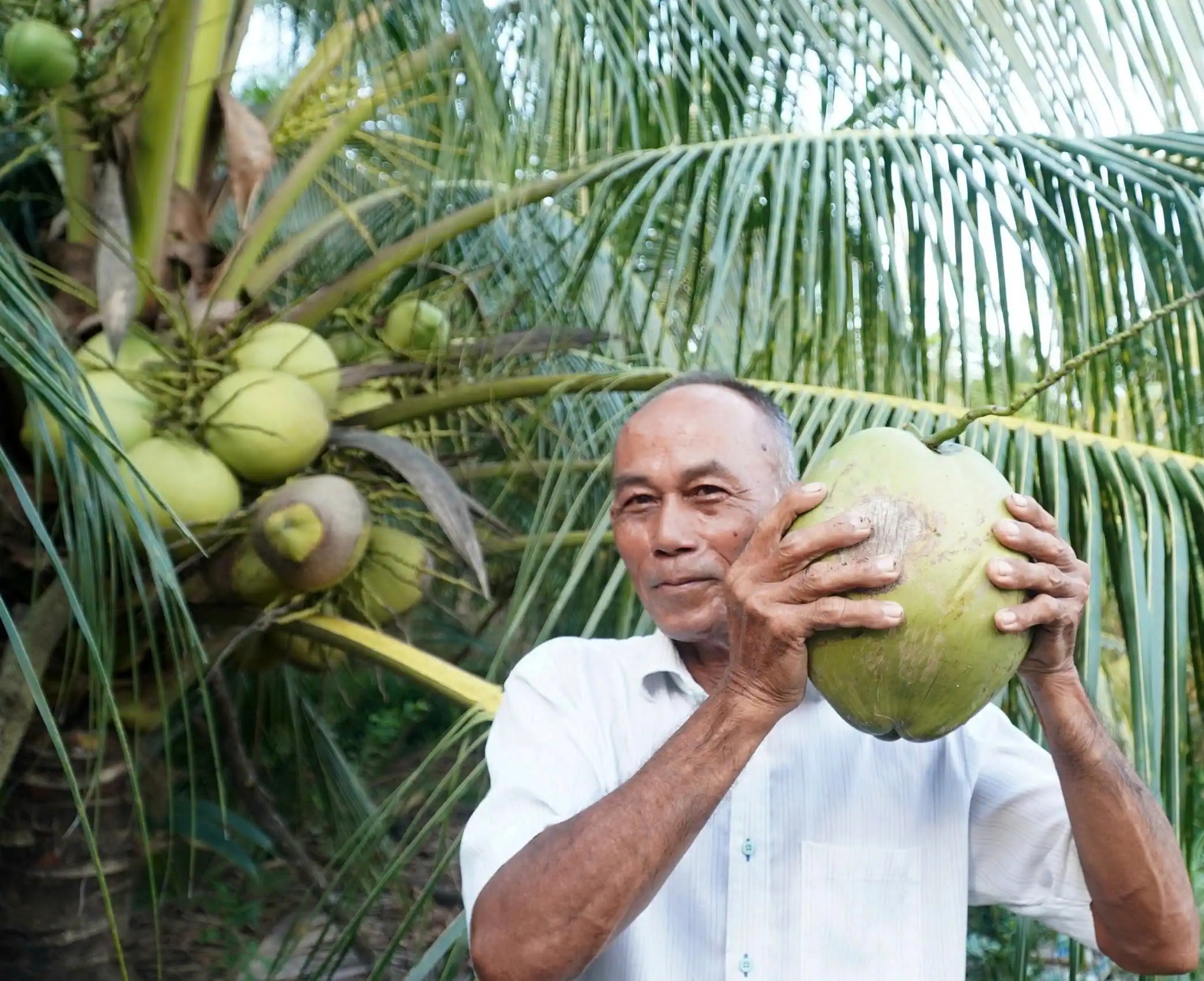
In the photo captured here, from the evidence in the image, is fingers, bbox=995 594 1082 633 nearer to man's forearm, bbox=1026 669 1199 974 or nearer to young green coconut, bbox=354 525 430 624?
man's forearm, bbox=1026 669 1199 974

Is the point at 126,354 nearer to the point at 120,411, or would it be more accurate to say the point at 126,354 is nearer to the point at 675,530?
the point at 120,411

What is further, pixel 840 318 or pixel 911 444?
pixel 840 318

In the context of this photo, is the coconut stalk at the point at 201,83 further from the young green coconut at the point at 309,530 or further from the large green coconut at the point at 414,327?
the young green coconut at the point at 309,530

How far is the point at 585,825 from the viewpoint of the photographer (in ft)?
3.33

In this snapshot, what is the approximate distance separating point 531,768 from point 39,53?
52.0 inches

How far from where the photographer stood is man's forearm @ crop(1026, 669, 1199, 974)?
1.09m

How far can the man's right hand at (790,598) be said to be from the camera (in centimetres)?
95

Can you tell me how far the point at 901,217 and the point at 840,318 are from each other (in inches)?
6.8

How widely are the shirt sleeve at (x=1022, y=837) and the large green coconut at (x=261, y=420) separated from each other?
1.04 meters

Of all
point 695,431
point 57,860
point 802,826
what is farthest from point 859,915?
point 57,860

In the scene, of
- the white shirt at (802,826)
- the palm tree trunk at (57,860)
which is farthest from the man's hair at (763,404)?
the palm tree trunk at (57,860)

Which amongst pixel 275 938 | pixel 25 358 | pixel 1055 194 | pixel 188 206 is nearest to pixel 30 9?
pixel 188 206

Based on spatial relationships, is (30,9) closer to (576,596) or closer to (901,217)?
(901,217)

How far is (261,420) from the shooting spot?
1.91 m
